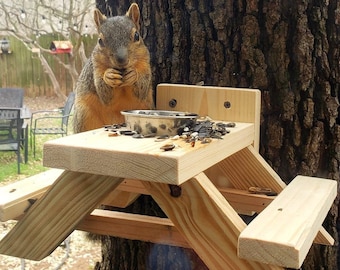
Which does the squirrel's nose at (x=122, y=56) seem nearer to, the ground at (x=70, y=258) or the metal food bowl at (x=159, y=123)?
the metal food bowl at (x=159, y=123)

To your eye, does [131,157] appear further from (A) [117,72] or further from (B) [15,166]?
(B) [15,166]

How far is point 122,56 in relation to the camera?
898mm

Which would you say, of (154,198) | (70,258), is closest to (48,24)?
(70,258)

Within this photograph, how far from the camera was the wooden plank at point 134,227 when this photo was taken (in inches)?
→ 31.6

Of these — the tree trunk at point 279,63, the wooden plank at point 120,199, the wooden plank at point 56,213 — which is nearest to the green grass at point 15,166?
the wooden plank at point 120,199

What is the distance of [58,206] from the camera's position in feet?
2.35

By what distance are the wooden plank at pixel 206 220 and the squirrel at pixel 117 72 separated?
0.31 meters

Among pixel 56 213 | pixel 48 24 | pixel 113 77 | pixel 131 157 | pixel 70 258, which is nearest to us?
pixel 131 157

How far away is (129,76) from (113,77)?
0.03m

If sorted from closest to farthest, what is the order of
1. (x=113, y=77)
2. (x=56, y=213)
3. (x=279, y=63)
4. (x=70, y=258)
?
(x=56, y=213)
(x=113, y=77)
(x=279, y=63)
(x=70, y=258)

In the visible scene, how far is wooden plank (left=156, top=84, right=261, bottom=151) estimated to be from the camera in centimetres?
91

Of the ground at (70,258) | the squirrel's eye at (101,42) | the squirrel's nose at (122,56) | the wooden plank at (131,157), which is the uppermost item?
the squirrel's eye at (101,42)

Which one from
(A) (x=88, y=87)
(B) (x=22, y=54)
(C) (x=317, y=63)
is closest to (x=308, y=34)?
(C) (x=317, y=63)

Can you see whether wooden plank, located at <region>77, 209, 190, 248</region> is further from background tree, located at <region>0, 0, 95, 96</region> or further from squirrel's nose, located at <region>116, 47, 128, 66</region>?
background tree, located at <region>0, 0, 95, 96</region>
